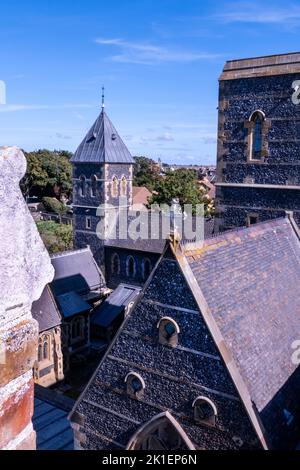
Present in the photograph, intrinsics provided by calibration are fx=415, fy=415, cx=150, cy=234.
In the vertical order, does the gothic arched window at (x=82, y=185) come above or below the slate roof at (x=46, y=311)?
above

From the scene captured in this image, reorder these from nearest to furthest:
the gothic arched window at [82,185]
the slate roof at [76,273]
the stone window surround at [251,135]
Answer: the stone window surround at [251,135] < the slate roof at [76,273] < the gothic arched window at [82,185]

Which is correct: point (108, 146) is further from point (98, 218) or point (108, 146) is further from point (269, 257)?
point (269, 257)

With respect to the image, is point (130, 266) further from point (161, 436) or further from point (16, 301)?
point (16, 301)

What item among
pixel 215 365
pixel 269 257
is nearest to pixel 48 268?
pixel 215 365

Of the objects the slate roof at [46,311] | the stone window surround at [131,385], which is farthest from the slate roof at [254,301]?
the slate roof at [46,311]

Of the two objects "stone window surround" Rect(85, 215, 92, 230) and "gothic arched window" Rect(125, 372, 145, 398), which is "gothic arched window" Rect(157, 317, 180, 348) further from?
"stone window surround" Rect(85, 215, 92, 230)

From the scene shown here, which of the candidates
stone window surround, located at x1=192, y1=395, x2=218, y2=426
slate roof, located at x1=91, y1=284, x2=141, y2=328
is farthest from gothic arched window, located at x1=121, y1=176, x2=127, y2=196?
stone window surround, located at x1=192, y1=395, x2=218, y2=426

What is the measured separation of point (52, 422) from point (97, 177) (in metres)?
19.4

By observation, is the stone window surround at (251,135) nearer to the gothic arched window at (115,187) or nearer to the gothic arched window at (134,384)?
the gothic arched window at (134,384)

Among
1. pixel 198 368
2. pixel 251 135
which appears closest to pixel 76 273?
pixel 251 135

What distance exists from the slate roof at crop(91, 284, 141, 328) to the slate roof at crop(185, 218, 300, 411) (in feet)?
50.7

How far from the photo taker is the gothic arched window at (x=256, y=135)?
16.2 meters

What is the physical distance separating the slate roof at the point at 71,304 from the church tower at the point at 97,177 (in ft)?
18.0

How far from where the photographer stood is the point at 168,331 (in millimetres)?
8180
